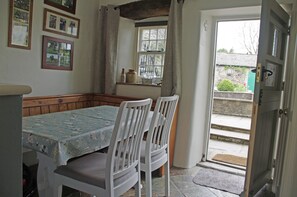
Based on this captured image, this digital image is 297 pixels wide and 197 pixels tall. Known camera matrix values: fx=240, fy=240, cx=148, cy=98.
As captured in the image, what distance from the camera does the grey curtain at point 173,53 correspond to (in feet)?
9.50

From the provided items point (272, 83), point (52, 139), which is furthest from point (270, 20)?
point (52, 139)

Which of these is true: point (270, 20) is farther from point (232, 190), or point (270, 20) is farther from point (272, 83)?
point (232, 190)

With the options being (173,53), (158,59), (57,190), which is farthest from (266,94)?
(158,59)

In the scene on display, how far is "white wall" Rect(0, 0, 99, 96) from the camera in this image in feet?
8.02

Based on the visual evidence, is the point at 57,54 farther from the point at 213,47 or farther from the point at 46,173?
the point at 213,47

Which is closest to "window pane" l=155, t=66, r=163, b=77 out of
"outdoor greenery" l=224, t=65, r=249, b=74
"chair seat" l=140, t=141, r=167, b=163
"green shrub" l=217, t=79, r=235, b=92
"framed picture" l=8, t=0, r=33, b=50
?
"chair seat" l=140, t=141, r=167, b=163

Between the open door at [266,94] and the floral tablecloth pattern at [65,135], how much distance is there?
1.18m

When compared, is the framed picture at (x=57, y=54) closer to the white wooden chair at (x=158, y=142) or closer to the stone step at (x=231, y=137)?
the white wooden chair at (x=158, y=142)

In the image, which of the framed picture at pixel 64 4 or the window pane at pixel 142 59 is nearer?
the framed picture at pixel 64 4

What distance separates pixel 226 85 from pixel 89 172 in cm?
583

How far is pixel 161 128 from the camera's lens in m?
2.15

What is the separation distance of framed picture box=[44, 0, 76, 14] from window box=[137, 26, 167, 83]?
3.66ft

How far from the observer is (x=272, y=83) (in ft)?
7.32

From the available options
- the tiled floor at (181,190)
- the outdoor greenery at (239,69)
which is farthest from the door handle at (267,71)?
the outdoor greenery at (239,69)
